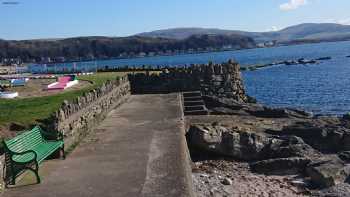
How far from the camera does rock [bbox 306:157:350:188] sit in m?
14.9

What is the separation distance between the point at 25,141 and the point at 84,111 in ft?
16.6

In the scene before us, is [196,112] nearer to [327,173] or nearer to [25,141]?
[327,173]

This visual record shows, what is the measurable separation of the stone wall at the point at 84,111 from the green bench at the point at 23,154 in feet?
4.50

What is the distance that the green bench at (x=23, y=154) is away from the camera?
10555mm

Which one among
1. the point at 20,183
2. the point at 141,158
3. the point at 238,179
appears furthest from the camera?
the point at 238,179

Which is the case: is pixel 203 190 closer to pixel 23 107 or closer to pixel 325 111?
pixel 23 107

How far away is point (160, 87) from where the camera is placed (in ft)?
103

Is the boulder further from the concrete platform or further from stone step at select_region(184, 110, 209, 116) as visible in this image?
the concrete platform

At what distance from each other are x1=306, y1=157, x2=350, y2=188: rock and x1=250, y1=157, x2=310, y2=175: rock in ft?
2.48

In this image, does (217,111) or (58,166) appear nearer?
(58,166)

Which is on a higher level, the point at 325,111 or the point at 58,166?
the point at 58,166

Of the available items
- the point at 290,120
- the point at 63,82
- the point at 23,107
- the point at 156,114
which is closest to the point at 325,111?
the point at 290,120

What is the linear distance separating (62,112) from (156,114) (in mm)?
6858

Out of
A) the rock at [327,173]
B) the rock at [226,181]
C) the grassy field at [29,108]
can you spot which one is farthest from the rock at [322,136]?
the grassy field at [29,108]
